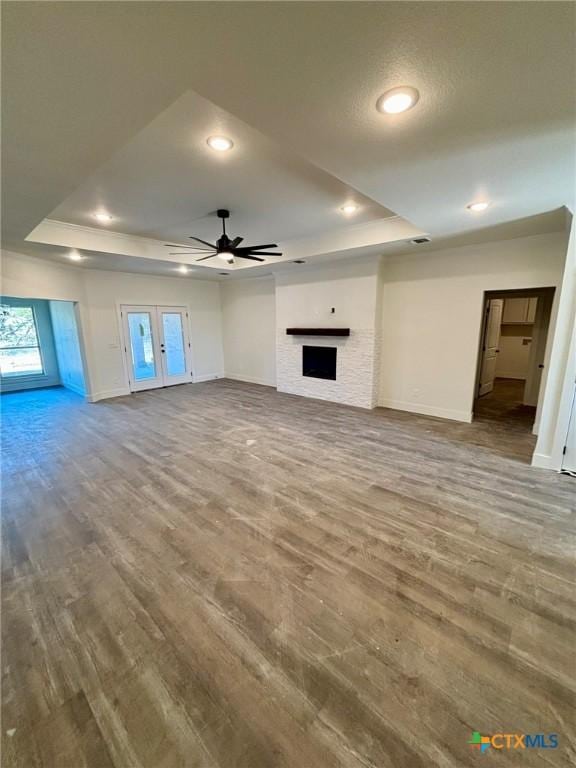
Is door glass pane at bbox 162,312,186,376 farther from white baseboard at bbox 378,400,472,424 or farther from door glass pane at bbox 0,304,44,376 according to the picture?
white baseboard at bbox 378,400,472,424

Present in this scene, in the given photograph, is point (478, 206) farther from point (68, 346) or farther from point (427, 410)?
point (68, 346)

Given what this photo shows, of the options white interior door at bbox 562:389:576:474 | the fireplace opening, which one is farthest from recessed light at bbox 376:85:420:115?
the fireplace opening

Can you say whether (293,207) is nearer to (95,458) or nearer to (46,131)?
(46,131)

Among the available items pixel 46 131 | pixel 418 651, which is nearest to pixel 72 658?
pixel 418 651

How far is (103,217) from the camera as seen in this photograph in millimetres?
4273

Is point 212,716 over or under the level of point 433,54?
under

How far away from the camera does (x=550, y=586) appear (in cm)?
193

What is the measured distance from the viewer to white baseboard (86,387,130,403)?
6.54 meters

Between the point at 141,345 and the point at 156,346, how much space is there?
0.35 meters

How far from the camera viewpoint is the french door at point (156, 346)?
7.15 m

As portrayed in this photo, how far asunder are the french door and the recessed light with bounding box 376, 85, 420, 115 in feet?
22.1

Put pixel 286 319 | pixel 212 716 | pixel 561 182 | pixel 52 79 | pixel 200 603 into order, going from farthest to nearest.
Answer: pixel 286 319 → pixel 561 182 → pixel 200 603 → pixel 52 79 → pixel 212 716

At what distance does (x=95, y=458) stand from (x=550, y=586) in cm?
451

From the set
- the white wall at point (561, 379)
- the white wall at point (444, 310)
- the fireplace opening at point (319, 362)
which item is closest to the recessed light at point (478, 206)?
the white wall at point (561, 379)
